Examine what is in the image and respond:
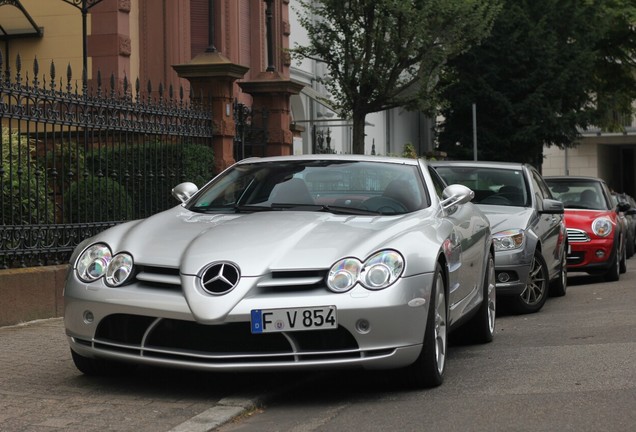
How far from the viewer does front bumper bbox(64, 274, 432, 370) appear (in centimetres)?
656

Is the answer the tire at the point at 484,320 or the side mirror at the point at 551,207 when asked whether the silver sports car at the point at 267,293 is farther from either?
the side mirror at the point at 551,207

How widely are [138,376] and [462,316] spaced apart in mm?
2194

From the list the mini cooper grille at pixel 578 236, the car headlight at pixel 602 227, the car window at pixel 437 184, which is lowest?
the mini cooper grille at pixel 578 236

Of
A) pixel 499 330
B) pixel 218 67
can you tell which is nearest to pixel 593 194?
pixel 218 67

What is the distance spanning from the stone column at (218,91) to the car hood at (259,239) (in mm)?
7591

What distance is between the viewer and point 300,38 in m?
30.1

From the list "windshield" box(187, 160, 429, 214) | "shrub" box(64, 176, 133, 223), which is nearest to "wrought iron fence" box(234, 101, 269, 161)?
"shrub" box(64, 176, 133, 223)

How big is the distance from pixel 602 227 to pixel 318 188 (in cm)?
925

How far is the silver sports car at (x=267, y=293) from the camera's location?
6.58m

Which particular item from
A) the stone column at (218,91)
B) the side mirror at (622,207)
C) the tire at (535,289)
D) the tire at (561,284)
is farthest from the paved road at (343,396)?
the side mirror at (622,207)

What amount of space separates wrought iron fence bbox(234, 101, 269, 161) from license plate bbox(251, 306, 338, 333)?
982 centimetres

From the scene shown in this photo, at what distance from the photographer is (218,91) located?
15.5m

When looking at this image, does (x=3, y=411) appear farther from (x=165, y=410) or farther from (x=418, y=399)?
(x=418, y=399)

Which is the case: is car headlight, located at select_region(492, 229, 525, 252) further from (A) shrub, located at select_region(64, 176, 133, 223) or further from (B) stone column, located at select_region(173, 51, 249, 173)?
(B) stone column, located at select_region(173, 51, 249, 173)
